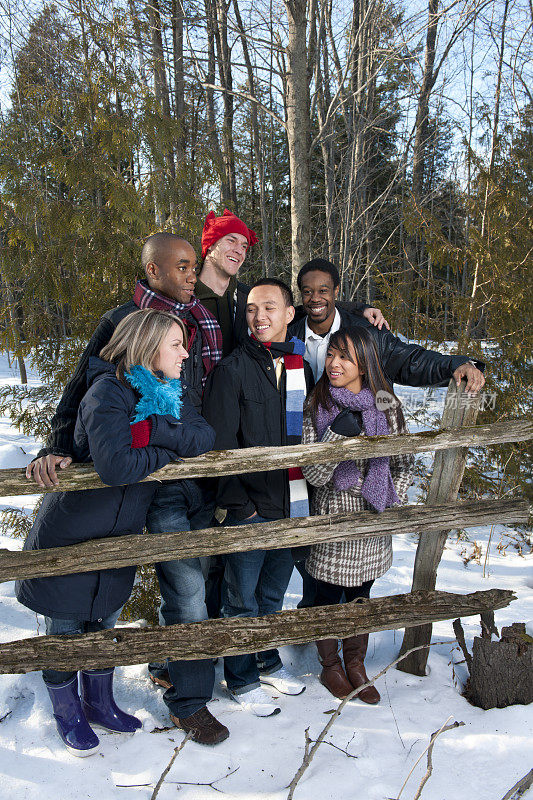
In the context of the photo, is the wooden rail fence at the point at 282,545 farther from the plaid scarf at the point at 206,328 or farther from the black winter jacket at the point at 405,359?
the plaid scarf at the point at 206,328

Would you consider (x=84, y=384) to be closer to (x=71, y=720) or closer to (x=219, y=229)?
(x=219, y=229)

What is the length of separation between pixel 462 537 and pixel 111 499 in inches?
180

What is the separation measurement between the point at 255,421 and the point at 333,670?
1.53 meters

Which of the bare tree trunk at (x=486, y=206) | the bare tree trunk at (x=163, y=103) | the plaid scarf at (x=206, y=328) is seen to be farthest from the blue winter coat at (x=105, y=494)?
the bare tree trunk at (x=486, y=206)

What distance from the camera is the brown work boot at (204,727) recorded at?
265 centimetres

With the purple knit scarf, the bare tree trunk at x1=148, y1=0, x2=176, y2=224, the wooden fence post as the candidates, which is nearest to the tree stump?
the wooden fence post

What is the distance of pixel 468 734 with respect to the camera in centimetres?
273

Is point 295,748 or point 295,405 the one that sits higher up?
point 295,405

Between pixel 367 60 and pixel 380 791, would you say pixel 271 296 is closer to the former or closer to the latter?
pixel 380 791

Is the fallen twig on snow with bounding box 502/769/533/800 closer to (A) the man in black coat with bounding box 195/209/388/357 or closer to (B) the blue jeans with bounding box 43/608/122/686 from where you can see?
(B) the blue jeans with bounding box 43/608/122/686

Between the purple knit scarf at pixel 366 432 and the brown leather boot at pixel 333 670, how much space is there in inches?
35.4

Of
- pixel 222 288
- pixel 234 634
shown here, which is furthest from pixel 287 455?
pixel 222 288

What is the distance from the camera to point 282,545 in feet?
8.90

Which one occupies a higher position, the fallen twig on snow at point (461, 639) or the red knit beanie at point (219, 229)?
the red knit beanie at point (219, 229)
